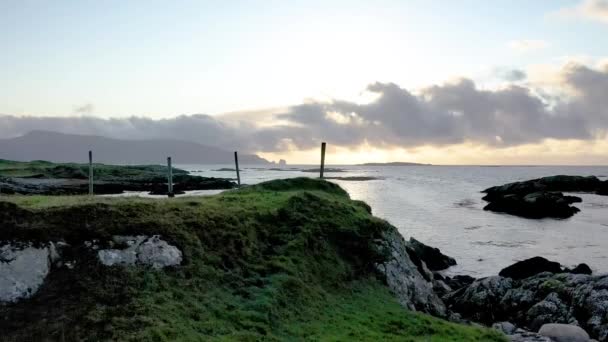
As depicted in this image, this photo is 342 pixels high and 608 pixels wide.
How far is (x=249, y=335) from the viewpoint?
528 inches

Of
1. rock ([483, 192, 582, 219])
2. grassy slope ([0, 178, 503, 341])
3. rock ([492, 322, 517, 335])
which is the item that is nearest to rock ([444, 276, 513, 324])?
rock ([492, 322, 517, 335])

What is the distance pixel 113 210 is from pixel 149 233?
5.32 feet

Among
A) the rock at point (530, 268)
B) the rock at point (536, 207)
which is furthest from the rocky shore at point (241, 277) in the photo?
the rock at point (536, 207)

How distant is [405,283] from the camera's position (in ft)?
68.5

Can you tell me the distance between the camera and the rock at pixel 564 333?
58.9 ft

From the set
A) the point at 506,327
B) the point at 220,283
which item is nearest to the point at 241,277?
the point at 220,283

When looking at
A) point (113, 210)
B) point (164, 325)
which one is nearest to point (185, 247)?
point (113, 210)

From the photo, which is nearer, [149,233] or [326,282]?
[149,233]

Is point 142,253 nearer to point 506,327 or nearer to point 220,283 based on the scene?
point 220,283

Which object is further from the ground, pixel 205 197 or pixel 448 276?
pixel 205 197

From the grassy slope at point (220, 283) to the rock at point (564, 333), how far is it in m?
3.03

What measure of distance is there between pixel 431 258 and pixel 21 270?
30.3 metres

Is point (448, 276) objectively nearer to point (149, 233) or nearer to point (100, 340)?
point (149, 233)

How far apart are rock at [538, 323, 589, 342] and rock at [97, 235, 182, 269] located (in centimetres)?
1423
